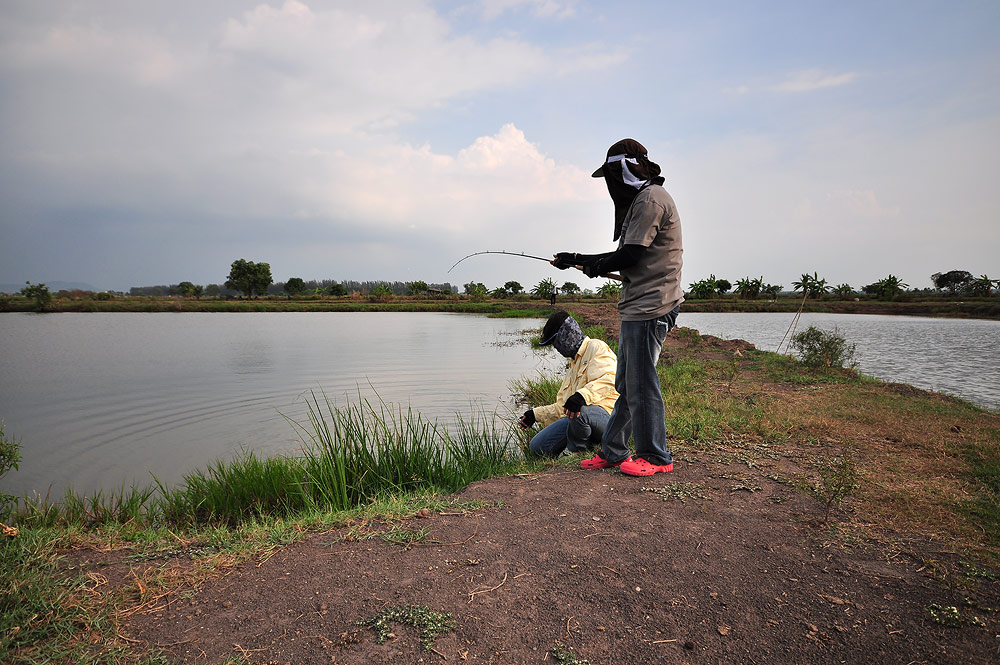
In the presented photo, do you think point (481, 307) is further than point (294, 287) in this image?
No

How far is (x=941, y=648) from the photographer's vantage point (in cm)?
170

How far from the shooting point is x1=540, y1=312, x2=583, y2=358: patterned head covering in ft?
14.7

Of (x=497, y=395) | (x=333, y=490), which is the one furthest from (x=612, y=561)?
(x=497, y=395)

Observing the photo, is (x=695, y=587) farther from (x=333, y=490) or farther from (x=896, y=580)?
(x=333, y=490)

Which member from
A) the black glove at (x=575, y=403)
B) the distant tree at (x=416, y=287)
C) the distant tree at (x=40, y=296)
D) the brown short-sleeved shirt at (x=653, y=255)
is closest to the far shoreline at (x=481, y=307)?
the distant tree at (x=40, y=296)

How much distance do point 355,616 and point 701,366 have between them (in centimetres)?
913

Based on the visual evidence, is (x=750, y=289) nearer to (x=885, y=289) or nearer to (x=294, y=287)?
(x=885, y=289)

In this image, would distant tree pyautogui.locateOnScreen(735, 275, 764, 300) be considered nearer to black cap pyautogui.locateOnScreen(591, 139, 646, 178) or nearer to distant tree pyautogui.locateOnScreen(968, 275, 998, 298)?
distant tree pyautogui.locateOnScreen(968, 275, 998, 298)

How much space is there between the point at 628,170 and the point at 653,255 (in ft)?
1.97

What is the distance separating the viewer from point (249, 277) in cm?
7525

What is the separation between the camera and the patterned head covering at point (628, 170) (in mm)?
3307

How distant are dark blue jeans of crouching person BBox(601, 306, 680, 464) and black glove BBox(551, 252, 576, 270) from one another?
0.63m

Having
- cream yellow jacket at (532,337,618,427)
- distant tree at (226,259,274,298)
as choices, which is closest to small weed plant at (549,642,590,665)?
cream yellow jacket at (532,337,618,427)

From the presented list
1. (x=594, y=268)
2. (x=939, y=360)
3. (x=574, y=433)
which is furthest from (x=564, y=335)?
(x=939, y=360)
